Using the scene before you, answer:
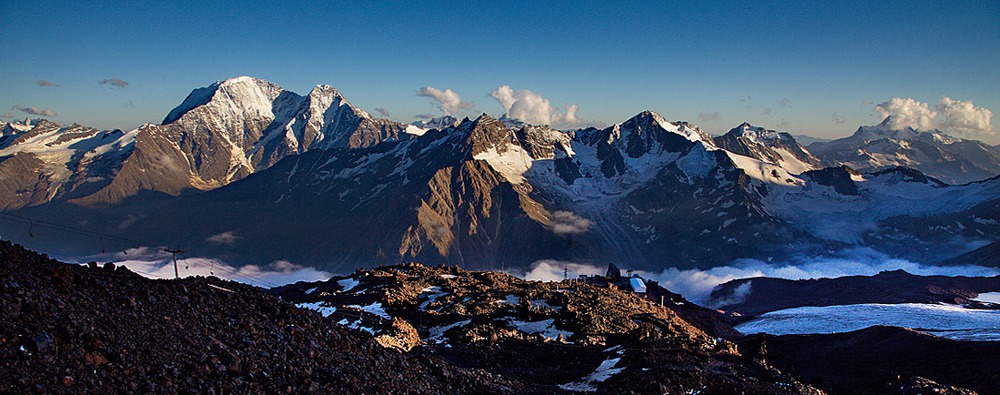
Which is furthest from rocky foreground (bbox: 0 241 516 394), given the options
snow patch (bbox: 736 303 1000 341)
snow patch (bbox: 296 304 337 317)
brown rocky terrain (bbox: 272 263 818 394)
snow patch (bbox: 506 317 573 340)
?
snow patch (bbox: 736 303 1000 341)

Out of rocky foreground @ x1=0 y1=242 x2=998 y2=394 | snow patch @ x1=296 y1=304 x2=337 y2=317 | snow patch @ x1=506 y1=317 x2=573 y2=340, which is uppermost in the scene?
rocky foreground @ x1=0 y1=242 x2=998 y2=394

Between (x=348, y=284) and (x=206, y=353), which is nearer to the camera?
(x=206, y=353)

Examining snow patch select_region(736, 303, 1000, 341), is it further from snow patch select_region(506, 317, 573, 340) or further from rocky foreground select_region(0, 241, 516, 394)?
rocky foreground select_region(0, 241, 516, 394)

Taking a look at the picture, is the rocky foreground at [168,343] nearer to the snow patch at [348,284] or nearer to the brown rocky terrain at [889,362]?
the brown rocky terrain at [889,362]

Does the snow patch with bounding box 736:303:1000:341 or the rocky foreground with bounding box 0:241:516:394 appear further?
the snow patch with bounding box 736:303:1000:341

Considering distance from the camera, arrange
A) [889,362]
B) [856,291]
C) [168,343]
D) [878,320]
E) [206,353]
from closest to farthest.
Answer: [168,343] < [206,353] < [889,362] < [878,320] < [856,291]

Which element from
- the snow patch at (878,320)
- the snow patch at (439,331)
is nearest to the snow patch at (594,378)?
the snow patch at (439,331)

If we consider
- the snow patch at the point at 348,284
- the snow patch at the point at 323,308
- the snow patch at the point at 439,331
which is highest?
the snow patch at the point at 348,284

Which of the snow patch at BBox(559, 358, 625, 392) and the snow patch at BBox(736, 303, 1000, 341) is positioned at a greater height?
the snow patch at BBox(736, 303, 1000, 341)

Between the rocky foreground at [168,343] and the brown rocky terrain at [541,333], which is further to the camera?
the brown rocky terrain at [541,333]

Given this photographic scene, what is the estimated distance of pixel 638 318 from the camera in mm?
64688

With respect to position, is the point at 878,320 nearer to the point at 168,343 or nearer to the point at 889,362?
the point at 889,362

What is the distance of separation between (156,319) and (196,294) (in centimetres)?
352

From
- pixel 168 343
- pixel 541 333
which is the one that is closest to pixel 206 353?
pixel 168 343
